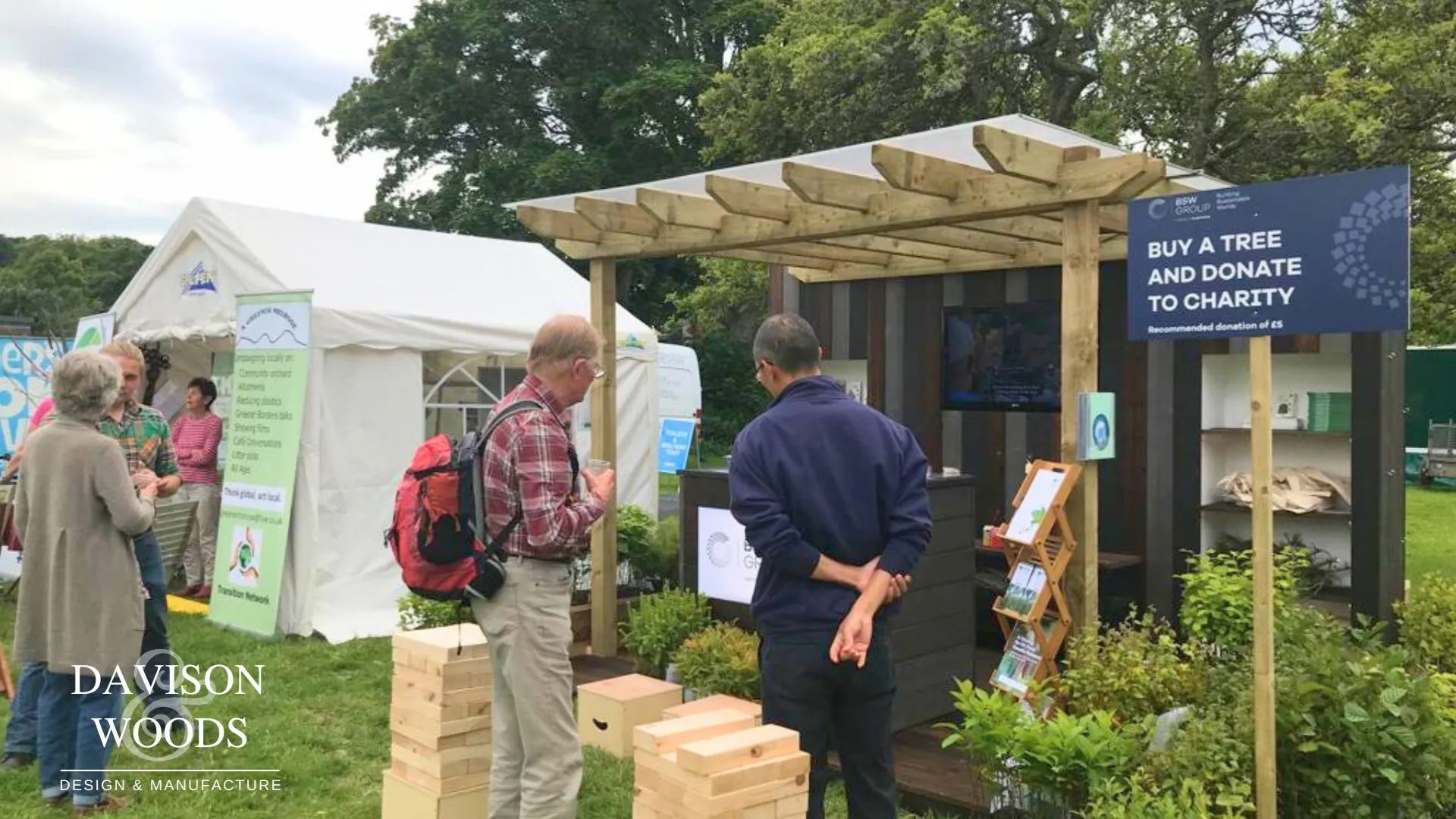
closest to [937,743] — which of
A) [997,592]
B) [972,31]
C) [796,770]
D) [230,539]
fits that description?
[997,592]

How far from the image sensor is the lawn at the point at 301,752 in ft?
12.8

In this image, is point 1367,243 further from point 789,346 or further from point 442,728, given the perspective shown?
point 442,728

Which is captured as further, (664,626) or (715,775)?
(664,626)

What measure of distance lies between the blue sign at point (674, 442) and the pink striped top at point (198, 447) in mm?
5069

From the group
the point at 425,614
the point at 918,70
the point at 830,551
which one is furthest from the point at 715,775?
the point at 918,70

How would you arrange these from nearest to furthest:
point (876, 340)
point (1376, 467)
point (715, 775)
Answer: point (715, 775) < point (1376, 467) < point (876, 340)

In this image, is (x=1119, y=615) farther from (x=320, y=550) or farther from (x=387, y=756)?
(x=320, y=550)

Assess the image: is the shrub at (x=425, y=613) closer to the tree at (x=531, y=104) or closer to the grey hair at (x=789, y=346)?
the grey hair at (x=789, y=346)

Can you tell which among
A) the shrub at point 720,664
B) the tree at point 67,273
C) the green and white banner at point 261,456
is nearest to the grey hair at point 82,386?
the shrub at point 720,664

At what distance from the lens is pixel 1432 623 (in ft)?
16.0

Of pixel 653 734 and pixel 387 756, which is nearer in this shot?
pixel 653 734

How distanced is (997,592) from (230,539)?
4.81 meters

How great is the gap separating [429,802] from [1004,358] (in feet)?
15.1

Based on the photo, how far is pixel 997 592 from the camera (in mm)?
5988
